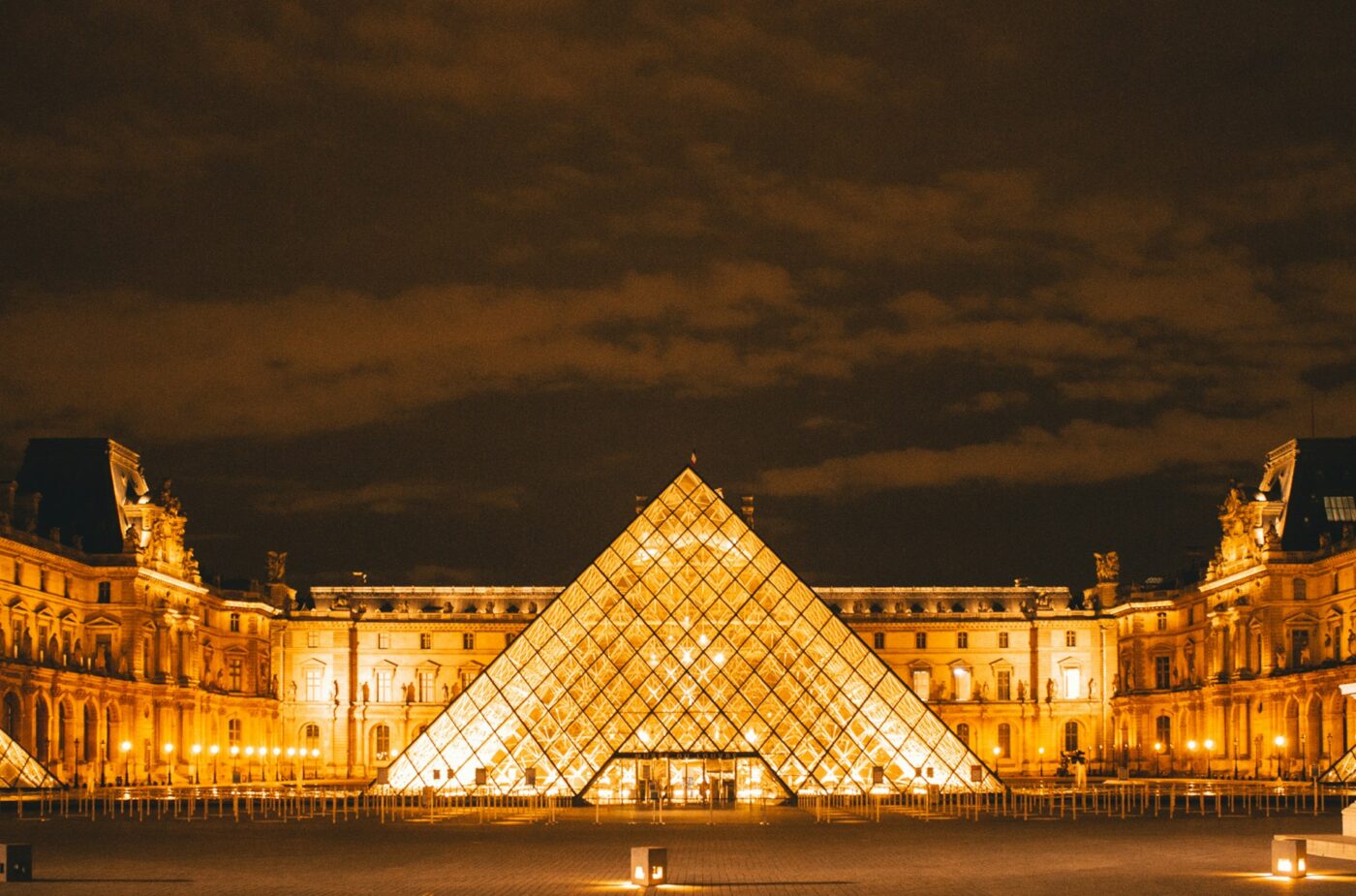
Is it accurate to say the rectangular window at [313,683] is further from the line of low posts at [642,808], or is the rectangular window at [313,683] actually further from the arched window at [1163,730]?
the arched window at [1163,730]

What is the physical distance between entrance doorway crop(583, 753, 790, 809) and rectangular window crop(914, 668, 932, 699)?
4123 cm

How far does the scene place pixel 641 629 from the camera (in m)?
41.3

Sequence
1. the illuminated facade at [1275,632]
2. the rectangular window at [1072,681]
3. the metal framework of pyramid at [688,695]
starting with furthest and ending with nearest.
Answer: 1. the rectangular window at [1072,681]
2. the illuminated facade at [1275,632]
3. the metal framework of pyramid at [688,695]

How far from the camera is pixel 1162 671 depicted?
7312cm

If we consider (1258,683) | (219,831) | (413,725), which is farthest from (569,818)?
(413,725)

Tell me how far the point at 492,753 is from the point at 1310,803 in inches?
662

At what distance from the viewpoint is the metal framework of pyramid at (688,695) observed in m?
39.0

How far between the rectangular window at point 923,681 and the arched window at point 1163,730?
1027cm

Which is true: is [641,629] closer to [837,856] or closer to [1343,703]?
[837,856]

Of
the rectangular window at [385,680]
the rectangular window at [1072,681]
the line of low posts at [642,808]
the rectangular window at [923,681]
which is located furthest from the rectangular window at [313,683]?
Answer: the line of low posts at [642,808]

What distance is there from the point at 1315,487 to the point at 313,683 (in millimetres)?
39750

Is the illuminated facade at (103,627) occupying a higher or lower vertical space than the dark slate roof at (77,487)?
lower

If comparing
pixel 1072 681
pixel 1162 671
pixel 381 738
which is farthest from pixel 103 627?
pixel 1072 681

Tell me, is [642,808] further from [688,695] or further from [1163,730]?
[1163,730]
